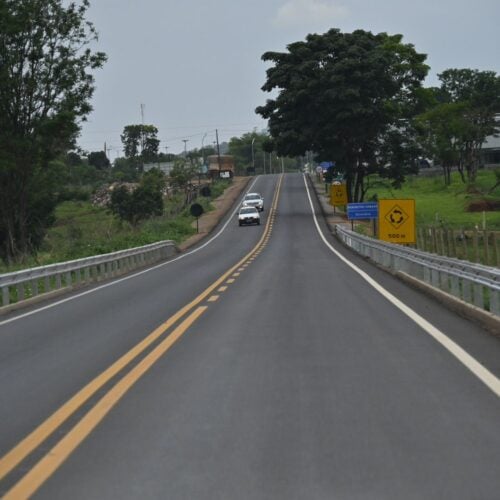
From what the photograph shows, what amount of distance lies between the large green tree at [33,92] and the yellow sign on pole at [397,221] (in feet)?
69.1

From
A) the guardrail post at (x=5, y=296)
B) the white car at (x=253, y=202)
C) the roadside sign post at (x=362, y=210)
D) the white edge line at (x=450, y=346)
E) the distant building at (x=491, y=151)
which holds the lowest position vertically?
the white edge line at (x=450, y=346)

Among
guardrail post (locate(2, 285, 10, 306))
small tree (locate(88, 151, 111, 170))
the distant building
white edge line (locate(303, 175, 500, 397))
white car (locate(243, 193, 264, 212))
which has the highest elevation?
small tree (locate(88, 151, 111, 170))

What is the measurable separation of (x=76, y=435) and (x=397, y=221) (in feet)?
71.5

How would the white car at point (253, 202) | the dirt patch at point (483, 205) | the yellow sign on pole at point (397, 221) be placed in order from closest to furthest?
1. the yellow sign on pole at point (397, 221)
2. the dirt patch at point (483, 205)
3. the white car at point (253, 202)

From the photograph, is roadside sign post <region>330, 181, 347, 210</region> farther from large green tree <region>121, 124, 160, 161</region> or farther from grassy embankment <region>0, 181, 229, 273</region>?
large green tree <region>121, 124, 160, 161</region>

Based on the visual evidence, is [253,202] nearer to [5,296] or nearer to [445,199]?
[445,199]

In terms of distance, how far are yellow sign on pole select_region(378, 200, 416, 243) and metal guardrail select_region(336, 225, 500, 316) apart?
489mm

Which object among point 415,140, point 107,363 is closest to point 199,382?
point 107,363

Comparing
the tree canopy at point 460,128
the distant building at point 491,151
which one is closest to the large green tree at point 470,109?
the tree canopy at point 460,128

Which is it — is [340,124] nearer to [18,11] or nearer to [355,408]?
[18,11]

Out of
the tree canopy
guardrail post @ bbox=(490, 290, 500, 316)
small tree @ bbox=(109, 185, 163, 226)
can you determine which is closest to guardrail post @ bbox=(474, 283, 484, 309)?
guardrail post @ bbox=(490, 290, 500, 316)

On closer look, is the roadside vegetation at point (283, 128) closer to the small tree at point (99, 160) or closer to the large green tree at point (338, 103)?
the large green tree at point (338, 103)

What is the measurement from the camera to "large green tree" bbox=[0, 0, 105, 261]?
43.2m

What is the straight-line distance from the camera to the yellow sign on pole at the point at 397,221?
27219 mm
